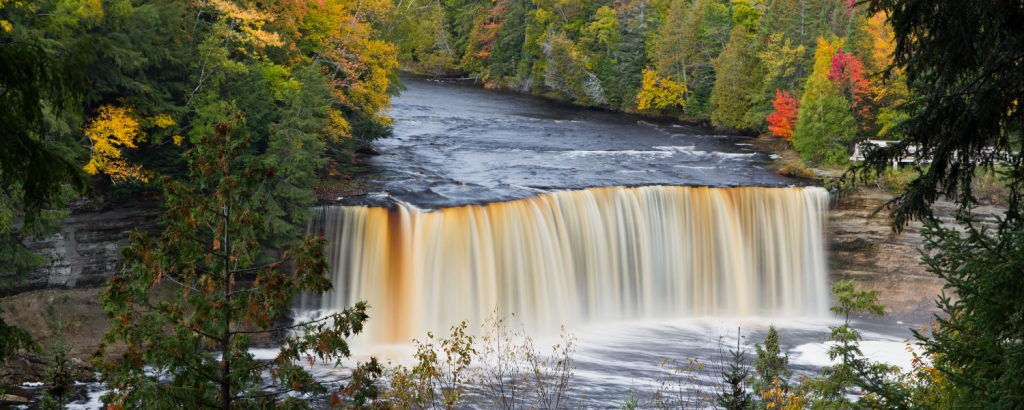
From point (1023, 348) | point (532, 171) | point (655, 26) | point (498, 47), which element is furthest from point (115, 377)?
point (498, 47)

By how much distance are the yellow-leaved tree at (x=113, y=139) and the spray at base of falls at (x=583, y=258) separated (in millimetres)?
4861

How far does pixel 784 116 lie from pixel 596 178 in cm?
1226

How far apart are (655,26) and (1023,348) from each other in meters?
46.4

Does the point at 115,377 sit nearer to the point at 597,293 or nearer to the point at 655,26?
the point at 597,293

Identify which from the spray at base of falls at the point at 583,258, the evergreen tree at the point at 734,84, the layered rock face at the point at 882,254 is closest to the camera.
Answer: the spray at base of falls at the point at 583,258

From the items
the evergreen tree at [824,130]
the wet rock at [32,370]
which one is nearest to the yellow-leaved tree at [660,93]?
the evergreen tree at [824,130]

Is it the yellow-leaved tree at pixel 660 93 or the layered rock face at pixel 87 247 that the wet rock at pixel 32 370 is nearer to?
the layered rock face at pixel 87 247

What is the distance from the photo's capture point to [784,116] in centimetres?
3362

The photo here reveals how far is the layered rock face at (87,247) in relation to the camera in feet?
59.0

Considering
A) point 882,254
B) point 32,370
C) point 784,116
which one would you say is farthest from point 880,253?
point 32,370

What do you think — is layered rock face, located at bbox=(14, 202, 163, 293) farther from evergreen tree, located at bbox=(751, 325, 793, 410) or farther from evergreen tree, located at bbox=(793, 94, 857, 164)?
evergreen tree, located at bbox=(793, 94, 857, 164)

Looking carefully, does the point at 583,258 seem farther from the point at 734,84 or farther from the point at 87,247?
the point at 734,84

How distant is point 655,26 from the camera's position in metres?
50.5

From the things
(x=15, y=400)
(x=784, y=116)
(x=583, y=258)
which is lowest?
(x=15, y=400)
